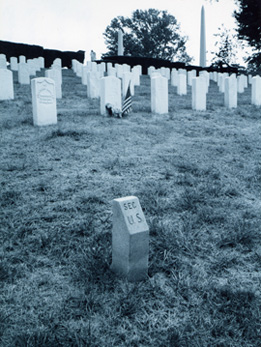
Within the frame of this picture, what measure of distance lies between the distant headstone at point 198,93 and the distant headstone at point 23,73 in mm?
6598

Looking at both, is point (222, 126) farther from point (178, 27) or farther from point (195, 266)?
point (178, 27)

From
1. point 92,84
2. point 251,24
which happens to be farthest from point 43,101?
point 251,24

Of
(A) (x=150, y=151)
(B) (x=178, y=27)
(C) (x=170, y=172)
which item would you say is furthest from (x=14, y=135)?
(B) (x=178, y=27)

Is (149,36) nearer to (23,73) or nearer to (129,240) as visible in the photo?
(23,73)

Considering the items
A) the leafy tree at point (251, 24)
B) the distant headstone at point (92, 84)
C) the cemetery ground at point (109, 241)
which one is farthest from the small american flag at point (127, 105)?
the leafy tree at point (251, 24)

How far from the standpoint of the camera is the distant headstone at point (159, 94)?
8.47 meters

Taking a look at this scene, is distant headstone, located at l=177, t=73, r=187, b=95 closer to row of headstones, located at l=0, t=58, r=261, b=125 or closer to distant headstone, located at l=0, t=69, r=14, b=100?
row of headstones, located at l=0, t=58, r=261, b=125

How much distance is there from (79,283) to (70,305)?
0.22m

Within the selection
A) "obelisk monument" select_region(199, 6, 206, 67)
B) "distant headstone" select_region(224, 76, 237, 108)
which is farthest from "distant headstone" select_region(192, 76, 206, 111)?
"obelisk monument" select_region(199, 6, 206, 67)

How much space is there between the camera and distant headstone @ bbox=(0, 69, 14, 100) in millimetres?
9117

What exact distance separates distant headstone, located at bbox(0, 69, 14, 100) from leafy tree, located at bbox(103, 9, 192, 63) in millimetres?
44438

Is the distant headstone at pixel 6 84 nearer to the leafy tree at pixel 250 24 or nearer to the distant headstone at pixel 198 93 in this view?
the distant headstone at pixel 198 93

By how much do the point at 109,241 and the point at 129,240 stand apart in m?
0.66

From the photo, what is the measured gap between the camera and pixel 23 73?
1278 cm
